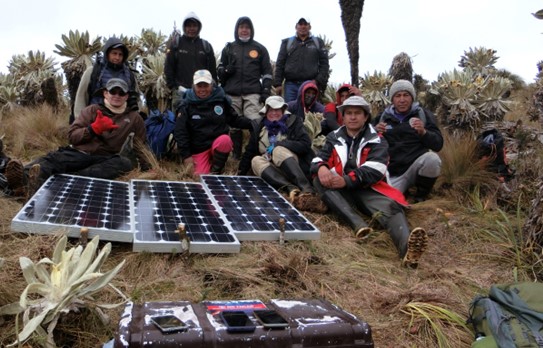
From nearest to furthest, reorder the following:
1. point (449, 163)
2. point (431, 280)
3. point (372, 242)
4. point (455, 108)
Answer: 1. point (431, 280)
2. point (372, 242)
3. point (449, 163)
4. point (455, 108)

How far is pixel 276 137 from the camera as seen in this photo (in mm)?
6277

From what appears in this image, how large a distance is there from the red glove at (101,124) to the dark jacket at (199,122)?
0.93 metres

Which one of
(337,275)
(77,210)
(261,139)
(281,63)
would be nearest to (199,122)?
(261,139)

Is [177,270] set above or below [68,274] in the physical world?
below

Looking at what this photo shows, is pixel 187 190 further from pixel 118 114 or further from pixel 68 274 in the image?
pixel 68 274

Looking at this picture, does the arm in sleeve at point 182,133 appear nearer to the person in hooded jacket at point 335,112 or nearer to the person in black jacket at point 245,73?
the person in black jacket at point 245,73

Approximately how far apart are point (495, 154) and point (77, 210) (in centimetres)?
507

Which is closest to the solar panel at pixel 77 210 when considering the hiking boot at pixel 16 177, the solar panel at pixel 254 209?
the hiking boot at pixel 16 177

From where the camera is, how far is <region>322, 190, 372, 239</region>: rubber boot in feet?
15.6

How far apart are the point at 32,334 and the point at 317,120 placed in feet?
16.6

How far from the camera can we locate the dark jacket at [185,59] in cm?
716

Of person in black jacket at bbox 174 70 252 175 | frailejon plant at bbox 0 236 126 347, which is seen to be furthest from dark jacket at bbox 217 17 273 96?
frailejon plant at bbox 0 236 126 347

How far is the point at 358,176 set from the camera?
16.6 feet

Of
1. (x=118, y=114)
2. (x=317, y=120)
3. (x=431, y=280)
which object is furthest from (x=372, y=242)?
(x=118, y=114)
